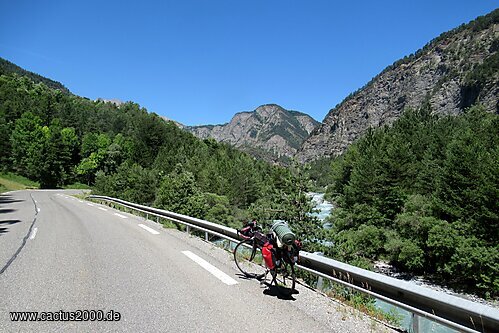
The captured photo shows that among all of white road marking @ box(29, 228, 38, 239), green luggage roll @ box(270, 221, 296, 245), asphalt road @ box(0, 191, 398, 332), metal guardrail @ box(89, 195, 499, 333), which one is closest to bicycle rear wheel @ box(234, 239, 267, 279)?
asphalt road @ box(0, 191, 398, 332)

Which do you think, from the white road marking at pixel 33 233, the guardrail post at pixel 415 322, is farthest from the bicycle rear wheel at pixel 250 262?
the white road marking at pixel 33 233

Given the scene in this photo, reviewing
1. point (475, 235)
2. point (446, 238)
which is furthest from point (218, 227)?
point (475, 235)

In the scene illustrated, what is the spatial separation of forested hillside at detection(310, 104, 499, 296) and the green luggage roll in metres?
11.4

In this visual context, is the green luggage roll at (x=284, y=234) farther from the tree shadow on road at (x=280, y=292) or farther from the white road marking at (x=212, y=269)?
the white road marking at (x=212, y=269)

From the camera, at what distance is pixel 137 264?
23.2 feet

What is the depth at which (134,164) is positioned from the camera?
7125 centimetres

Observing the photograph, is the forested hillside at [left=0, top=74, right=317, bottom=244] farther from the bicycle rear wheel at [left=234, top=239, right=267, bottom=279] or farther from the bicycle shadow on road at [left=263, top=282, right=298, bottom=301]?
the bicycle shadow on road at [left=263, top=282, right=298, bottom=301]

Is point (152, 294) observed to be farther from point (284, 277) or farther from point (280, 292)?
point (284, 277)

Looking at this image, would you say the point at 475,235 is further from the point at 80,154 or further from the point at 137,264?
the point at 80,154

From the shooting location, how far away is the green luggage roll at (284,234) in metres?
4.99

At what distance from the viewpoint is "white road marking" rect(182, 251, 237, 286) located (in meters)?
6.02

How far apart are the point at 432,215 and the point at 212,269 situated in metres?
31.2

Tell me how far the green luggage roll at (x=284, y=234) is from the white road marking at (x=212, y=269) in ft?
4.74

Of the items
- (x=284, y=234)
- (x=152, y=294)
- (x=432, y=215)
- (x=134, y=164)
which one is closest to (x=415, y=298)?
(x=284, y=234)
